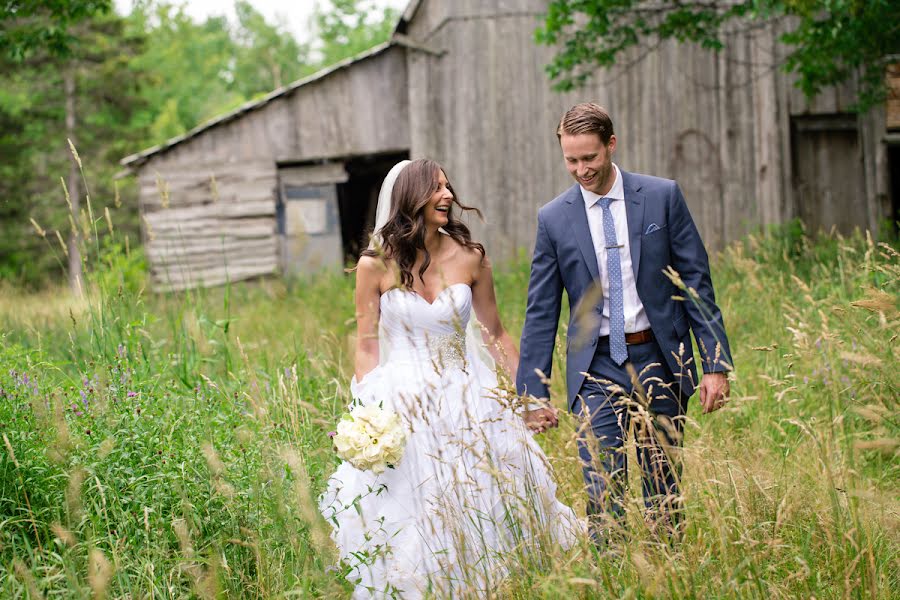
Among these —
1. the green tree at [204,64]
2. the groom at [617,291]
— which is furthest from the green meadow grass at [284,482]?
the green tree at [204,64]

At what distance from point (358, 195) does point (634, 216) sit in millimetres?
14474

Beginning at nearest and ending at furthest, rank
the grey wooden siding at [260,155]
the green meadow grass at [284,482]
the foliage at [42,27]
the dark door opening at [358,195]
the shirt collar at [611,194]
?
1. the green meadow grass at [284,482]
2. the shirt collar at [611,194]
3. the foliage at [42,27]
4. the grey wooden siding at [260,155]
5. the dark door opening at [358,195]

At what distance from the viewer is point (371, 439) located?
3502 mm

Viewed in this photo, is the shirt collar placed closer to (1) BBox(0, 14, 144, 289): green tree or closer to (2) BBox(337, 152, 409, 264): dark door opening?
(2) BBox(337, 152, 409, 264): dark door opening

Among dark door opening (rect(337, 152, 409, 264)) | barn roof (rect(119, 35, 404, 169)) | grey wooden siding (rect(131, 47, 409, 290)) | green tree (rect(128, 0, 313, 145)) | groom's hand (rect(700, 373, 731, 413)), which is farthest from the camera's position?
green tree (rect(128, 0, 313, 145))

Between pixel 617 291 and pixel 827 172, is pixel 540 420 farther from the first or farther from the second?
pixel 827 172

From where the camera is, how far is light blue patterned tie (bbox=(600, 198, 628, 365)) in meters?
3.63

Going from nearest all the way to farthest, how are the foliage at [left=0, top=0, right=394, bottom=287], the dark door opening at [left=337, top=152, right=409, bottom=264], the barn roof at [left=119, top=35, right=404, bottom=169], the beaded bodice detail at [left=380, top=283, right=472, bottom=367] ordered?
the beaded bodice detail at [left=380, top=283, right=472, bottom=367] < the barn roof at [left=119, top=35, right=404, bottom=169] < the dark door opening at [left=337, top=152, right=409, bottom=264] < the foliage at [left=0, top=0, right=394, bottom=287]

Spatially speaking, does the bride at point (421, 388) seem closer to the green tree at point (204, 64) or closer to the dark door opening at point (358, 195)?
the dark door opening at point (358, 195)

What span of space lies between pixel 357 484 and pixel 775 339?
3507mm

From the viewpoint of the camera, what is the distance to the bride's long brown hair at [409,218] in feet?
13.5

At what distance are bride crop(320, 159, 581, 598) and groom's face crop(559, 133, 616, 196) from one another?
719mm

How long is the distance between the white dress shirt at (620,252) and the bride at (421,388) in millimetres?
518

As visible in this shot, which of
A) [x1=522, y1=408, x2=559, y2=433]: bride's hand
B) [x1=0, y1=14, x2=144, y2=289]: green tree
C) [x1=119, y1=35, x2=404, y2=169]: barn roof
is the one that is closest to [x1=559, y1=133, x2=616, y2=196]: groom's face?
[x1=522, y1=408, x2=559, y2=433]: bride's hand
